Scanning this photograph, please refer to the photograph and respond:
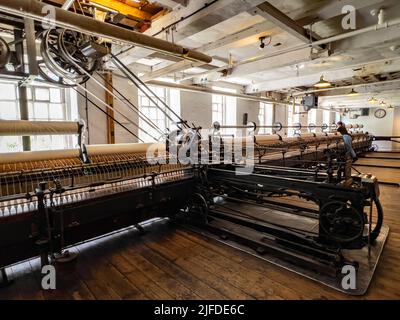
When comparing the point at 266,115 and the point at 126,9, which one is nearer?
the point at 126,9

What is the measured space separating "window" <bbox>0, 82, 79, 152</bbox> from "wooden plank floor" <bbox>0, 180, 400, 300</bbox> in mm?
3328

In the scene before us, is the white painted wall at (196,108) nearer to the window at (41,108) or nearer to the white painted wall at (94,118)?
the white painted wall at (94,118)

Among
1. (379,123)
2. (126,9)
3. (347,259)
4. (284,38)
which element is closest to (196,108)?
(284,38)

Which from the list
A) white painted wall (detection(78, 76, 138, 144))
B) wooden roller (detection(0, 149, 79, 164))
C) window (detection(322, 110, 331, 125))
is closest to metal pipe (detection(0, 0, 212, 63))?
wooden roller (detection(0, 149, 79, 164))

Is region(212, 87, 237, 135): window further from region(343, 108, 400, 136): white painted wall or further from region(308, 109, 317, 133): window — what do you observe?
region(343, 108, 400, 136): white painted wall

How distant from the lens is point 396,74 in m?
7.67

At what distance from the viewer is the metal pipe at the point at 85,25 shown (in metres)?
1.63

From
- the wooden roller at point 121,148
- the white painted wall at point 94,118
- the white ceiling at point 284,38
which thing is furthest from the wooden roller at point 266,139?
the white painted wall at point 94,118

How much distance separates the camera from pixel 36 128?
2.13 metres

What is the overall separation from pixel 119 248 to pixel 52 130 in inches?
55.7

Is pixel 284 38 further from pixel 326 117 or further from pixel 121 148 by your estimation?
pixel 326 117

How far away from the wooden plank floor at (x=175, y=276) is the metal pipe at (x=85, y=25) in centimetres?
191

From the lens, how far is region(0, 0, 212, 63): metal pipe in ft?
5.35

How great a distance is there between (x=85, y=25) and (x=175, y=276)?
222 centimetres
